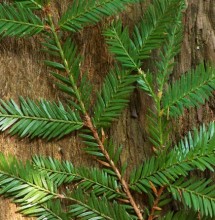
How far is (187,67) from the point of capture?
114 centimetres

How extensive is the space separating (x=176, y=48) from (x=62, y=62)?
24 cm

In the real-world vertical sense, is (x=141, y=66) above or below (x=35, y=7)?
below

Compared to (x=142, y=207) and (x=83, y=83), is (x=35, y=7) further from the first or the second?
(x=142, y=207)

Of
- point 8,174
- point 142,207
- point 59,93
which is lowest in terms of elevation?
point 142,207

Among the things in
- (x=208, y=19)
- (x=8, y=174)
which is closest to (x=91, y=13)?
(x=208, y=19)

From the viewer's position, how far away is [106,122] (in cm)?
110

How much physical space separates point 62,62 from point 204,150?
339mm

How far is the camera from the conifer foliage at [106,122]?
1059 mm

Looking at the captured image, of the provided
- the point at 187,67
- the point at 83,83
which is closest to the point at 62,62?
the point at 83,83

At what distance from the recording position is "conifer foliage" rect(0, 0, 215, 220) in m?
1.06

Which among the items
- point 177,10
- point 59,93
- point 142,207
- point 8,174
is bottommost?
point 142,207

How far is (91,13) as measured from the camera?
1.08m

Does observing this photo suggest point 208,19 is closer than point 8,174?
No

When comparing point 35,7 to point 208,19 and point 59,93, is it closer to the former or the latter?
point 59,93
